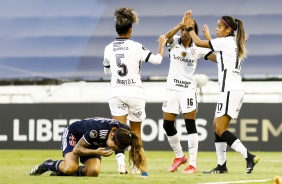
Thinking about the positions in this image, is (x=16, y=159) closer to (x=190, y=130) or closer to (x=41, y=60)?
(x=190, y=130)

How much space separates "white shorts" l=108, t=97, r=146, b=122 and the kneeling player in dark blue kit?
89cm

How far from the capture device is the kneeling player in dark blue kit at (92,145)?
9406mm

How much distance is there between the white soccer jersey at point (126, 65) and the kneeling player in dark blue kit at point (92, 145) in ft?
3.35

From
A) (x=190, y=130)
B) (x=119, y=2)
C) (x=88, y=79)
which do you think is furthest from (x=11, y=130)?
(x=190, y=130)

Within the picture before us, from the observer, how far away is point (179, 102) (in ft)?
39.2

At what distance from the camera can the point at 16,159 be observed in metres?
15.1

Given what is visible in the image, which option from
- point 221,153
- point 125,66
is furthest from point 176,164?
point 125,66

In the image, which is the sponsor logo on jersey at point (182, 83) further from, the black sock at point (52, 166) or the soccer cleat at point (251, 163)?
the black sock at point (52, 166)

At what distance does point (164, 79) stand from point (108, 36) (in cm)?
163

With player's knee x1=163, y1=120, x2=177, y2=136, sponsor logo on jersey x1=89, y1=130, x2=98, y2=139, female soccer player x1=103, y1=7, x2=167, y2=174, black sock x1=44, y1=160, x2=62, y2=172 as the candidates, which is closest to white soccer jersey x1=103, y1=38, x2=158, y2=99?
female soccer player x1=103, y1=7, x2=167, y2=174

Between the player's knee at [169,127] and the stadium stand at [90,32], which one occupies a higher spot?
the stadium stand at [90,32]

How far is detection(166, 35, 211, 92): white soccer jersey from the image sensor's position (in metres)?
11.8

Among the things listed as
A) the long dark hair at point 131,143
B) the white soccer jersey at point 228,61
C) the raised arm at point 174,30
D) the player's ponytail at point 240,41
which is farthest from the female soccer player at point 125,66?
the long dark hair at point 131,143

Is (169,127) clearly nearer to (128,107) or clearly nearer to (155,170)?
(155,170)
